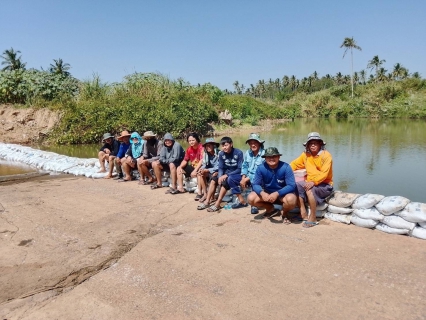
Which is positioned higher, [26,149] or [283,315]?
[26,149]

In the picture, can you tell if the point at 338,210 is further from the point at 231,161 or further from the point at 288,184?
the point at 231,161

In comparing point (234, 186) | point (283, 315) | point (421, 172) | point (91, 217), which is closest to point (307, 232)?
point (234, 186)

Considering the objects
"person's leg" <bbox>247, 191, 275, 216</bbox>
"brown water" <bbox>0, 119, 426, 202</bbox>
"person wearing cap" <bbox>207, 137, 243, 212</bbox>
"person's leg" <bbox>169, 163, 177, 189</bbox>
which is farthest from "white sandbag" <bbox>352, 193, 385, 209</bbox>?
"person's leg" <bbox>169, 163, 177, 189</bbox>

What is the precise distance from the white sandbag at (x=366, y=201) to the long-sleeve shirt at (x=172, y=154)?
2.97 metres

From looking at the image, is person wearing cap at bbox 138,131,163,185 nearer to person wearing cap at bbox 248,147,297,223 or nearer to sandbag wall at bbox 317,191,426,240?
person wearing cap at bbox 248,147,297,223

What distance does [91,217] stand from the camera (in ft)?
15.8

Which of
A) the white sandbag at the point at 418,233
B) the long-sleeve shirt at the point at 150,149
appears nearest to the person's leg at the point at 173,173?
the long-sleeve shirt at the point at 150,149

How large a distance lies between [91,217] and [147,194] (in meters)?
1.26

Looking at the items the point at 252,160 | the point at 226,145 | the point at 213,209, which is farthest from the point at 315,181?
the point at 213,209

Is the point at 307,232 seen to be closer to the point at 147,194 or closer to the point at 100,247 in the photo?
the point at 100,247

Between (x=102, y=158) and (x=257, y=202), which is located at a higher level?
(x=102, y=158)

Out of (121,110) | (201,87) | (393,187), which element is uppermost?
(201,87)

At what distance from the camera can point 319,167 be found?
426 cm

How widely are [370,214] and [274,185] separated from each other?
114cm
